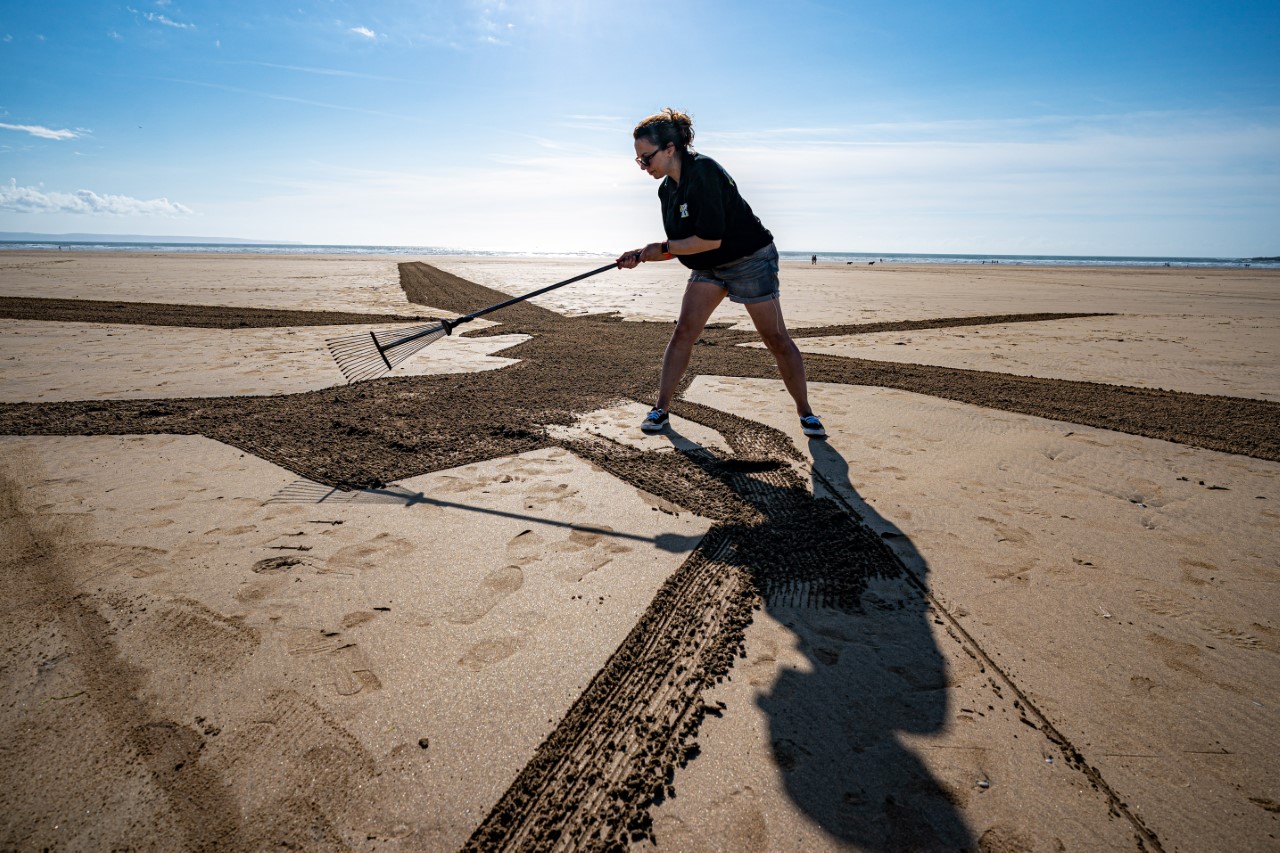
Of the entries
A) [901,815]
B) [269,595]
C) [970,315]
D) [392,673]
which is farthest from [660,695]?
[970,315]

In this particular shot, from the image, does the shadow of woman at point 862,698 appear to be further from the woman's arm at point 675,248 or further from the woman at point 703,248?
the woman's arm at point 675,248

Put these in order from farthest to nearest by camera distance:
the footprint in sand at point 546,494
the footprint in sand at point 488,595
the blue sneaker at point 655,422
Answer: the blue sneaker at point 655,422 → the footprint in sand at point 546,494 → the footprint in sand at point 488,595

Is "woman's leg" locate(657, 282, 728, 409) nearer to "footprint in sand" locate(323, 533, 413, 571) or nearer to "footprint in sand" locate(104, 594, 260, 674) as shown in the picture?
"footprint in sand" locate(323, 533, 413, 571)

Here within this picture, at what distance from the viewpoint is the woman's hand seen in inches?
140

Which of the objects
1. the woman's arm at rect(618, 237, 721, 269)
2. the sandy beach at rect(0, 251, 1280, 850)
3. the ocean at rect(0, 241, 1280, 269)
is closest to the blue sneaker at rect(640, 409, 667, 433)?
the sandy beach at rect(0, 251, 1280, 850)

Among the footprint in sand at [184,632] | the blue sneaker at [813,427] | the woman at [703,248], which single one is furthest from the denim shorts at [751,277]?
the footprint in sand at [184,632]

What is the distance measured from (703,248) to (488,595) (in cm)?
234

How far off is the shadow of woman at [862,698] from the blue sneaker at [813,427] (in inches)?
53.2

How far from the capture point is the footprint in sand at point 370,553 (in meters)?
2.14

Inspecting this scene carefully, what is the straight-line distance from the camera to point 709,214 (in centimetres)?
334

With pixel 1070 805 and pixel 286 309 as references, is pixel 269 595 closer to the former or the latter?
pixel 1070 805

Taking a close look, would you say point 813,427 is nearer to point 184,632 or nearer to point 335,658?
point 335,658

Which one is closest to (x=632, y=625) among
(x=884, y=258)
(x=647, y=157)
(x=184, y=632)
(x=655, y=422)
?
(x=184, y=632)

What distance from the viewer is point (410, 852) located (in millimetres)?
1167
